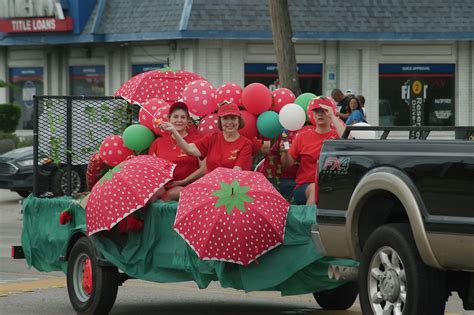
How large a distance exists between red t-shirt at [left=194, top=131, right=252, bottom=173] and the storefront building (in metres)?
21.9

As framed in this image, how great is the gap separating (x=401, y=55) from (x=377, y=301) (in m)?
27.9

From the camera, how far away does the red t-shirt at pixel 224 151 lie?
11.1 m

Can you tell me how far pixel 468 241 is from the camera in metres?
7.51

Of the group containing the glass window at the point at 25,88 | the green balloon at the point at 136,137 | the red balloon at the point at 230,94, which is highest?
the glass window at the point at 25,88

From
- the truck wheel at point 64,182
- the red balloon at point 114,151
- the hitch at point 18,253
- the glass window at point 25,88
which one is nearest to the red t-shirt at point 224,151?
the red balloon at point 114,151

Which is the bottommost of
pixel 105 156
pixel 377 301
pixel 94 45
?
pixel 377 301

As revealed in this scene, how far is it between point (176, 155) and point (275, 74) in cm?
2382

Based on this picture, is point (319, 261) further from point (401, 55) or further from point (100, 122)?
point (401, 55)

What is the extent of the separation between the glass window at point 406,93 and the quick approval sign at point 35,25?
29.3 ft

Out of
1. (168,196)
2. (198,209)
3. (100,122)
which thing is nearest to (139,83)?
(100,122)

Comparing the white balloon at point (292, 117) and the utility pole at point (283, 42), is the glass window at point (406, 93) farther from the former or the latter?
the white balloon at point (292, 117)

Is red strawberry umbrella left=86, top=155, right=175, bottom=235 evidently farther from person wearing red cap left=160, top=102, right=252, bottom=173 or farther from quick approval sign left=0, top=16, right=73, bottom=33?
quick approval sign left=0, top=16, right=73, bottom=33

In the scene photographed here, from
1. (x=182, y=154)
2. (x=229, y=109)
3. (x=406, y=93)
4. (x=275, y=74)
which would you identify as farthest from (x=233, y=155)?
(x=406, y=93)

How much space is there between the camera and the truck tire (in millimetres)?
7879
